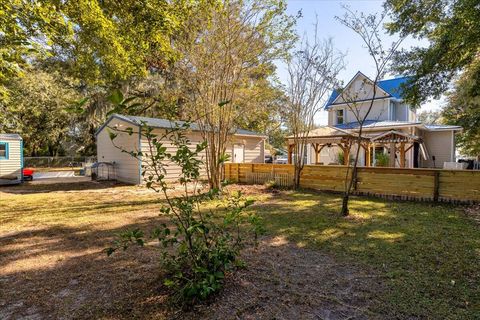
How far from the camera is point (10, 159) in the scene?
493 inches

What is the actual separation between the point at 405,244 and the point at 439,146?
14.7 meters

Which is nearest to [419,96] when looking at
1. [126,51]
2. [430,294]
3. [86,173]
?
[430,294]

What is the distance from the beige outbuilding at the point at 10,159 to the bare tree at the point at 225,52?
10.1 m

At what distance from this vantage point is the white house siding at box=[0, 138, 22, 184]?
12.3m

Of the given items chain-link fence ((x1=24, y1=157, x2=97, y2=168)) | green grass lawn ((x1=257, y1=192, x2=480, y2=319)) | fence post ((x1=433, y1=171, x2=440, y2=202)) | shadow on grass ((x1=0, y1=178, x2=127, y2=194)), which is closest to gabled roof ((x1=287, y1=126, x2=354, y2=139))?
fence post ((x1=433, y1=171, x2=440, y2=202))

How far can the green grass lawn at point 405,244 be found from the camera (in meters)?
2.57

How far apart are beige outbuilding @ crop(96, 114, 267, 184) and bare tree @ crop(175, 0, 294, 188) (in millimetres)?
2540

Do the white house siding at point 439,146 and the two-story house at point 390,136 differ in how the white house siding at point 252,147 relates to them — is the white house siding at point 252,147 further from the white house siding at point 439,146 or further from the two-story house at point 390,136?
the white house siding at point 439,146

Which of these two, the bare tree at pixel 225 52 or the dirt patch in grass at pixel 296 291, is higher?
the bare tree at pixel 225 52

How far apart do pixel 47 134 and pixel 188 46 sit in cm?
2291

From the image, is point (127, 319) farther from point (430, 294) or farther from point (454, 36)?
point (454, 36)

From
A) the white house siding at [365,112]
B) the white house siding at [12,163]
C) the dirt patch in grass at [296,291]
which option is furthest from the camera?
the white house siding at [365,112]

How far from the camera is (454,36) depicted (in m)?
5.87

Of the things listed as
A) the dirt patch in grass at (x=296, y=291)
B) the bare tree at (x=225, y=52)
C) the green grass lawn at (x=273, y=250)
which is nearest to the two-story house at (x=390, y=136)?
the bare tree at (x=225, y=52)
